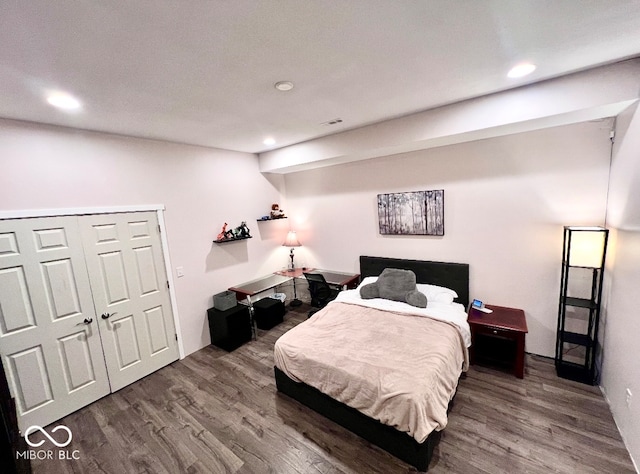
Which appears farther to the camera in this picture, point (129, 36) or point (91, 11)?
point (129, 36)

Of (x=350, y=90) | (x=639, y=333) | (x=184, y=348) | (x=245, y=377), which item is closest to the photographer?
(x=639, y=333)

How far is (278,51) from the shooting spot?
1.52 metres

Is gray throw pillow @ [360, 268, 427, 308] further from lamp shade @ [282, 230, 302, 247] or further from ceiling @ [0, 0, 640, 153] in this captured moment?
ceiling @ [0, 0, 640, 153]

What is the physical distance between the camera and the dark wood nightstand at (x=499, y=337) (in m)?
2.58

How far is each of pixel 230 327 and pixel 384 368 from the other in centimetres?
228

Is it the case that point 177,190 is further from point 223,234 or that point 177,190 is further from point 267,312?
point 267,312

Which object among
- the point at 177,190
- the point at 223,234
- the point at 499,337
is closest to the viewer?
the point at 499,337

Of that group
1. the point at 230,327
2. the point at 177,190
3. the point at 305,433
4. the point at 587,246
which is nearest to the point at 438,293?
the point at 587,246

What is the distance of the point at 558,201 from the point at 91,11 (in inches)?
151

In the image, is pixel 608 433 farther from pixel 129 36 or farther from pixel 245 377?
pixel 129 36

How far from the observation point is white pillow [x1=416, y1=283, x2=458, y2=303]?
121 inches

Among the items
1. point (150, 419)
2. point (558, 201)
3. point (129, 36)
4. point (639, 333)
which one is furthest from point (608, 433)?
point (129, 36)

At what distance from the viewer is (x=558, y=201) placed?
2.64 m

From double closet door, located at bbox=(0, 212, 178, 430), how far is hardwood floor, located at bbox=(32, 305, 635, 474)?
29 centimetres
